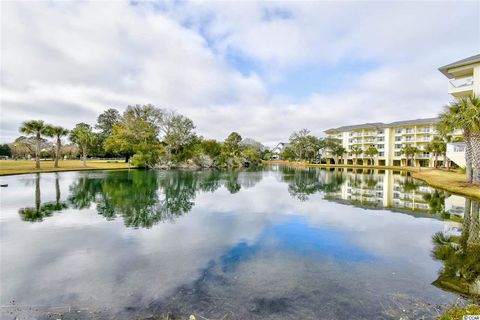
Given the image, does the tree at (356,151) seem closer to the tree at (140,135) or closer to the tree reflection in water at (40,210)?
the tree at (140,135)

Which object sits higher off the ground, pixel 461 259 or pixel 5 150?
pixel 5 150

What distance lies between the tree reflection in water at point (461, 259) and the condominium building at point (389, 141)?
2492 inches

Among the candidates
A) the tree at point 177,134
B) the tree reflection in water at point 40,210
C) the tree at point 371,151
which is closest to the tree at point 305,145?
the tree at point 371,151

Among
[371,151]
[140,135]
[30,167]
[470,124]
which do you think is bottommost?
[30,167]

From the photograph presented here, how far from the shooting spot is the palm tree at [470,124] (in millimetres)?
19822

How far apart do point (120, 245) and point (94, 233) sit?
2046 mm

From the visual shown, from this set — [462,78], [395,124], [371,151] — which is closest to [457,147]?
[462,78]

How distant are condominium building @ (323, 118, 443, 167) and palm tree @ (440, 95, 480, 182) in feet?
153

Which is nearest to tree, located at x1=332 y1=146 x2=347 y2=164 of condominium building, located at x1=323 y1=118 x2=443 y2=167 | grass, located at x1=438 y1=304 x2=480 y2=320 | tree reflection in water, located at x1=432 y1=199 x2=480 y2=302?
condominium building, located at x1=323 y1=118 x2=443 y2=167

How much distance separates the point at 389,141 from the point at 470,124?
2258 inches

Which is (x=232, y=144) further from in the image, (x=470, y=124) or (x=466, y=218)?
(x=466, y=218)

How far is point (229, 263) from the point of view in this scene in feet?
22.2

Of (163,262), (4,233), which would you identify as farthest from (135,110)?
(163,262)

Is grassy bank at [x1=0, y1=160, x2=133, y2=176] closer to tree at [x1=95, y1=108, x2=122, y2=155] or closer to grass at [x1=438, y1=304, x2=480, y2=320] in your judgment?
tree at [x1=95, y1=108, x2=122, y2=155]
